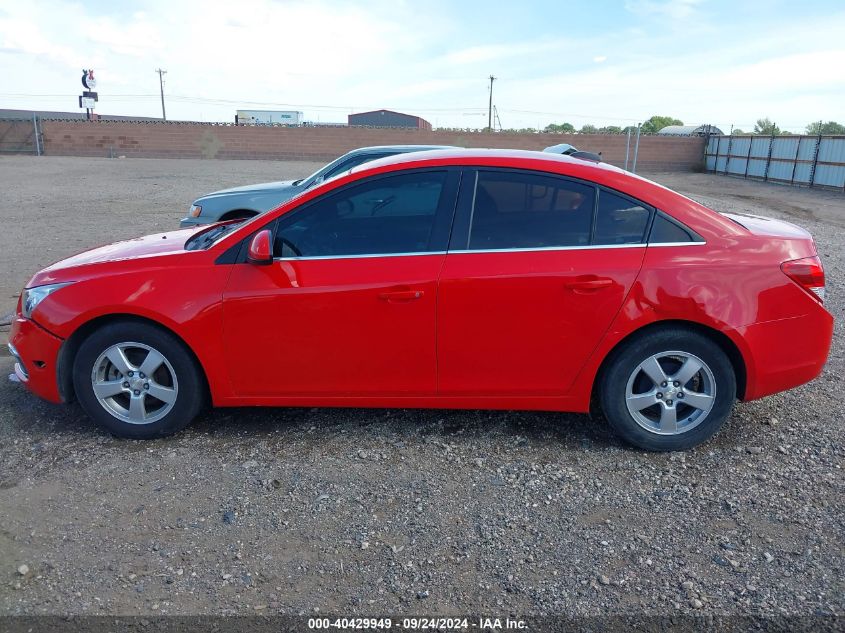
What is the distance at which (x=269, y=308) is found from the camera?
3.96 m

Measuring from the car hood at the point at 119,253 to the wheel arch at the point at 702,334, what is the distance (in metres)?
2.69

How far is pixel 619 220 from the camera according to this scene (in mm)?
3939

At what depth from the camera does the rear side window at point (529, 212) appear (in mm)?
3932

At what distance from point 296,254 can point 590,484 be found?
2.13 metres

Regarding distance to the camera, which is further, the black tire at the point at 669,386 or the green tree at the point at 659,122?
the green tree at the point at 659,122

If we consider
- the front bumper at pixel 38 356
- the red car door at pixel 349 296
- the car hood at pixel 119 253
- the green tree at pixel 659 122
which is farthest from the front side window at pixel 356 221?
the green tree at pixel 659 122

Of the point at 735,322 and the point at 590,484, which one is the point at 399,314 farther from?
the point at 735,322

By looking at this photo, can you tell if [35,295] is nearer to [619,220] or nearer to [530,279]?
[530,279]

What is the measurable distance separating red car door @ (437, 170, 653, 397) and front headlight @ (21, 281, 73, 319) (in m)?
2.38

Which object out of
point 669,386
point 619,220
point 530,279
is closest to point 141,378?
point 530,279

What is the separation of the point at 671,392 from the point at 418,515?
66.2 inches

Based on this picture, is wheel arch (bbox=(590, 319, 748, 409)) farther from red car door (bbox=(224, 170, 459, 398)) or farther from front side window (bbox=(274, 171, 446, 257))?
front side window (bbox=(274, 171, 446, 257))

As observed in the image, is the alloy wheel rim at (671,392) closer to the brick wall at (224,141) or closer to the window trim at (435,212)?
the window trim at (435,212)

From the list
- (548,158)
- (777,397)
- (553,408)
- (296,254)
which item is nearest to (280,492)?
(296,254)
